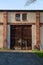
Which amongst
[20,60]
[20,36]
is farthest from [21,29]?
[20,60]

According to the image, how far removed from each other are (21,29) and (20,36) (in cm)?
79

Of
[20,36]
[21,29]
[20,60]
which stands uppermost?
[21,29]

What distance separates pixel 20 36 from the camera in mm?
25891

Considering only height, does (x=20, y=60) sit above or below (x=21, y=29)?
below

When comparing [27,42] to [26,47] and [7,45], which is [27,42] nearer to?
[26,47]

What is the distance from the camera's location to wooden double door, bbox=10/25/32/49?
2581 cm

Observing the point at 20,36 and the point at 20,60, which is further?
the point at 20,36

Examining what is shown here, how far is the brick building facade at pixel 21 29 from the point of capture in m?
25.6

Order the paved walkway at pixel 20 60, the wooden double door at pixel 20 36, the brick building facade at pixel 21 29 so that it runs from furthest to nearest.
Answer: the wooden double door at pixel 20 36, the brick building facade at pixel 21 29, the paved walkway at pixel 20 60

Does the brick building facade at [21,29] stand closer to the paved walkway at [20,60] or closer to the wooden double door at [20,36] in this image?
the wooden double door at [20,36]

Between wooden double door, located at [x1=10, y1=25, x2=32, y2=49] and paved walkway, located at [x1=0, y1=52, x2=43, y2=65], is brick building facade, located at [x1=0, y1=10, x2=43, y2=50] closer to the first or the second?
wooden double door, located at [x1=10, y1=25, x2=32, y2=49]

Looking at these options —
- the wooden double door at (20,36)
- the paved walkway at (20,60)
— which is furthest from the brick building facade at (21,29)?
the paved walkway at (20,60)

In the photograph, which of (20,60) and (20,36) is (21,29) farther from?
(20,60)

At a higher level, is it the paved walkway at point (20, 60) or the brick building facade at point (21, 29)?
the brick building facade at point (21, 29)
